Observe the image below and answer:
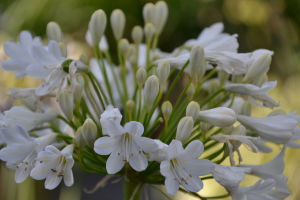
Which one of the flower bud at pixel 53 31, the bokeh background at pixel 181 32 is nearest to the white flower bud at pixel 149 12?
the flower bud at pixel 53 31

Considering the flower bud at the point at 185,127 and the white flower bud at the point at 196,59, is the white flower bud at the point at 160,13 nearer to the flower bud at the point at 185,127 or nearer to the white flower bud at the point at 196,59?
the white flower bud at the point at 196,59

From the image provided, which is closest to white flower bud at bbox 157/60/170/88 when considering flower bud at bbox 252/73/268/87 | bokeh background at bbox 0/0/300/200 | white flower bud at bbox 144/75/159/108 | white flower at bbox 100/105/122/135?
white flower bud at bbox 144/75/159/108

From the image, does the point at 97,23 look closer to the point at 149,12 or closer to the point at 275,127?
the point at 149,12

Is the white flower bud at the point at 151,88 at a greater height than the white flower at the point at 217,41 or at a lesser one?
lesser

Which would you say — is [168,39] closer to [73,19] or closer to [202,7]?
[202,7]

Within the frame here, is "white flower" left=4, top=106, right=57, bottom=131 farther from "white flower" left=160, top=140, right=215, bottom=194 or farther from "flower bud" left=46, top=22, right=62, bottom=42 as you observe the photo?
"white flower" left=160, top=140, right=215, bottom=194

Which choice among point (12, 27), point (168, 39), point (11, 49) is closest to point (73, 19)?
point (12, 27)
